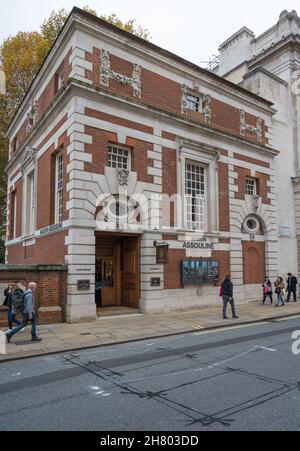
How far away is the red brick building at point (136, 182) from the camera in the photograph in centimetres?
1409

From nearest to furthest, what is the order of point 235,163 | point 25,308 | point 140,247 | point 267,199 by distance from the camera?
point 25,308 → point 140,247 → point 235,163 → point 267,199

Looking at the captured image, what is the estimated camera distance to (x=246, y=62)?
27.3 m

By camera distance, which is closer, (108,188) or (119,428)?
(119,428)

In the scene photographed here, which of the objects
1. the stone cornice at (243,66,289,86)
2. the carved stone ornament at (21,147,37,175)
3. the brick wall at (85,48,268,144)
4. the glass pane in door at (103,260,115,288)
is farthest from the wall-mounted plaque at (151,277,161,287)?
the stone cornice at (243,66,289,86)

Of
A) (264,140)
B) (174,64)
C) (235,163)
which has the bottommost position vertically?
(235,163)

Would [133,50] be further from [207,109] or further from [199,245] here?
[199,245]

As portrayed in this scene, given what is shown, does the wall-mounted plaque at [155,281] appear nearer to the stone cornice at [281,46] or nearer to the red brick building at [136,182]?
the red brick building at [136,182]

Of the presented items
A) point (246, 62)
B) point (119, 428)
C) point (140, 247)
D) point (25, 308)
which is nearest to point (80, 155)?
point (140, 247)

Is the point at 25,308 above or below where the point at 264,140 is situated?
below

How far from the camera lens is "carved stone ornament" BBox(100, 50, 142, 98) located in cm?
1523

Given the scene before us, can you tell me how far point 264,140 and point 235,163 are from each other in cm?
370

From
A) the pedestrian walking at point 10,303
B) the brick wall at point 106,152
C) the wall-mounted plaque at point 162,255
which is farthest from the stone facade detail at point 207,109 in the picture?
the pedestrian walking at point 10,303

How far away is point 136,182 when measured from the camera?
15.6 m

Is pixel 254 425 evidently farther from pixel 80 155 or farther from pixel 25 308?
pixel 80 155
